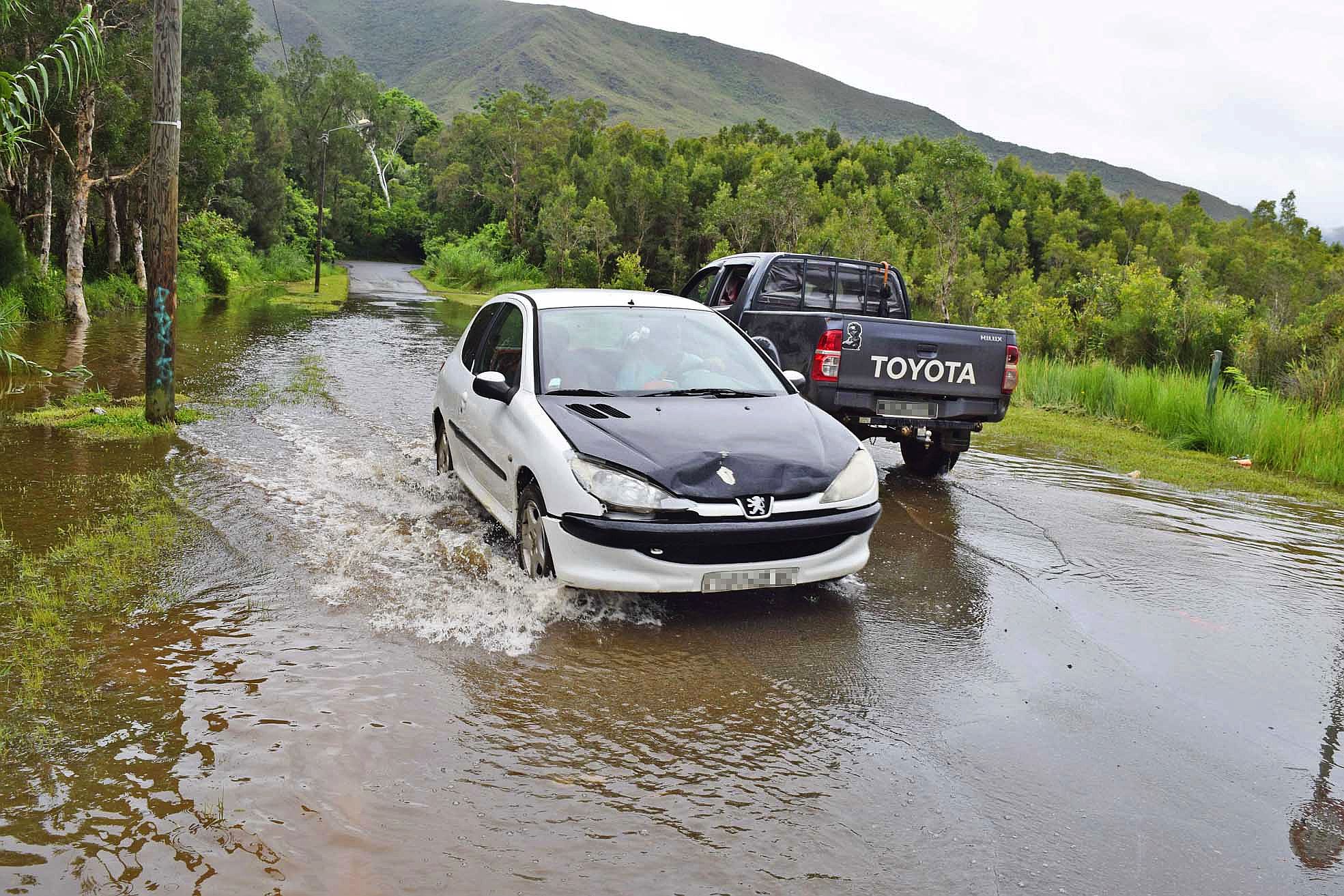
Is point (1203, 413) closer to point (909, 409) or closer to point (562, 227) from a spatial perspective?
point (909, 409)

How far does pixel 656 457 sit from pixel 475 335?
3121mm

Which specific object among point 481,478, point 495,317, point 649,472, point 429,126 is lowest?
point 481,478

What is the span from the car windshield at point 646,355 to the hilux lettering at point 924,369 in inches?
75.4

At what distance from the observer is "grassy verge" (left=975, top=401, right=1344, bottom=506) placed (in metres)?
10.4

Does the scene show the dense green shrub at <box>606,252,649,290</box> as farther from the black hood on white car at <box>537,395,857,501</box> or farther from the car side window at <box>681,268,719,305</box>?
the black hood on white car at <box>537,395,857,501</box>

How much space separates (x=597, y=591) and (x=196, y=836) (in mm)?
2744

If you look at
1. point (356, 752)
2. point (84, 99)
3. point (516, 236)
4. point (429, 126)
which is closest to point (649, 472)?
Answer: point (356, 752)

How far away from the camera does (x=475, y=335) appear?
313 inches

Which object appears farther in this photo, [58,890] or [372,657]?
[372,657]

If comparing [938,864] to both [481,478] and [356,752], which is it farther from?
[481,478]

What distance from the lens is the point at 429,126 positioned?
125 meters

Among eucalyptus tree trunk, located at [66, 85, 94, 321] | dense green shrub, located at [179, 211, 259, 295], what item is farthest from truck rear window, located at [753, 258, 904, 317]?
dense green shrub, located at [179, 211, 259, 295]

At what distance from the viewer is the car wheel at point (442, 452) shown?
8180mm

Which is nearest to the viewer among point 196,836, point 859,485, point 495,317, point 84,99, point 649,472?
point 196,836
